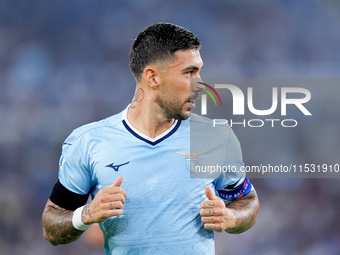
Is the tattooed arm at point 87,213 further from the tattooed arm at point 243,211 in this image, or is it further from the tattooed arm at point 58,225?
the tattooed arm at point 243,211

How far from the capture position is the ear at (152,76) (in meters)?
2.58

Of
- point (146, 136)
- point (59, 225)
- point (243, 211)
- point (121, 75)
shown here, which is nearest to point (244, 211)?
point (243, 211)

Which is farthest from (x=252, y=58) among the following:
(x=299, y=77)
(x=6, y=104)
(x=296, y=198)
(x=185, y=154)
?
(x=185, y=154)

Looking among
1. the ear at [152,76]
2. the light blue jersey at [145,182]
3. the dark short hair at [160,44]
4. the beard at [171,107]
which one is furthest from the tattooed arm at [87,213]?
the dark short hair at [160,44]

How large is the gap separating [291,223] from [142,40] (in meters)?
3.58

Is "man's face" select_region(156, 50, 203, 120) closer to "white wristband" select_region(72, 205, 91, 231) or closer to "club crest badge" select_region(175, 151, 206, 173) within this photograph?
"club crest badge" select_region(175, 151, 206, 173)

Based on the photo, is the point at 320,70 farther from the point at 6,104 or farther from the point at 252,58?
the point at 6,104

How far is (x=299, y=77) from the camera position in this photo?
556 centimetres

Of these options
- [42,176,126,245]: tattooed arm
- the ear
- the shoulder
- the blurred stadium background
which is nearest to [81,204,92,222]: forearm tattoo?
[42,176,126,245]: tattooed arm

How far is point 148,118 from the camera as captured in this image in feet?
8.48

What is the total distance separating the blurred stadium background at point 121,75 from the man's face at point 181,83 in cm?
291

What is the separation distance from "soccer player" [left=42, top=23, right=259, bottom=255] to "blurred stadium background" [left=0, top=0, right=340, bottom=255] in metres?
2.80

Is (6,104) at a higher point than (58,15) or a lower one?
lower

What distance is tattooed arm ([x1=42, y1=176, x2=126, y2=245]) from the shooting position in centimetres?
219
